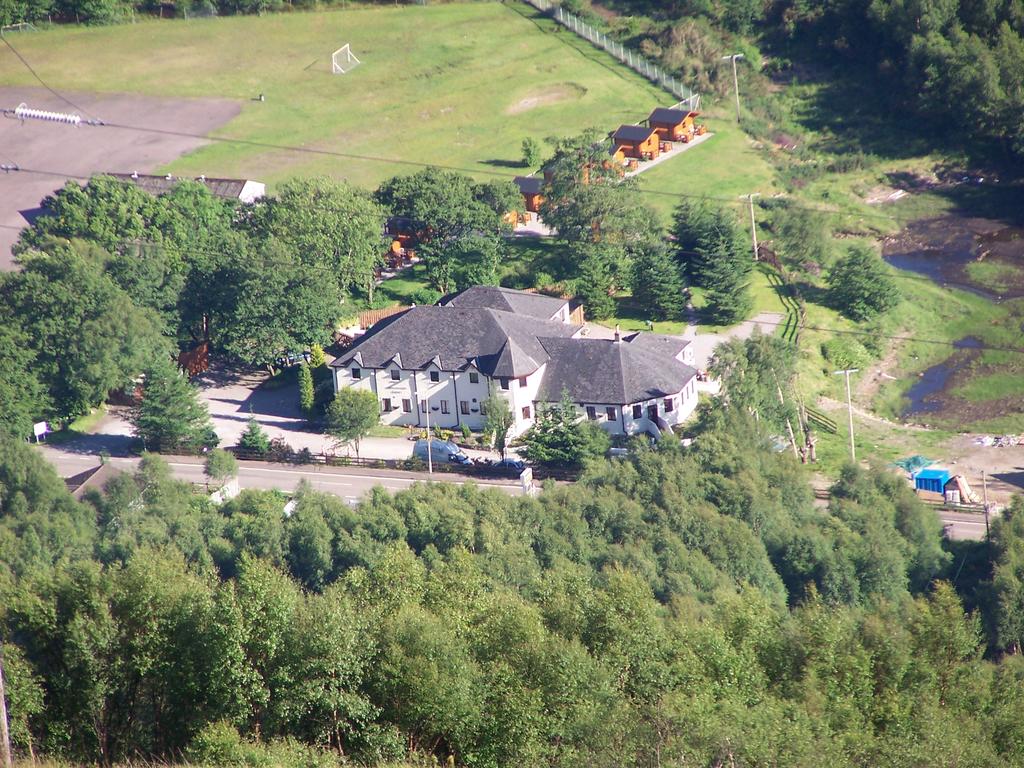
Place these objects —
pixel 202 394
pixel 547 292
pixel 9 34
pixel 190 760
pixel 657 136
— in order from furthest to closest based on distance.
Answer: pixel 9 34 < pixel 657 136 < pixel 547 292 < pixel 202 394 < pixel 190 760

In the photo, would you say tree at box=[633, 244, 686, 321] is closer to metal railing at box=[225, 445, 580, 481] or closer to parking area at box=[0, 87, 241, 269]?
metal railing at box=[225, 445, 580, 481]

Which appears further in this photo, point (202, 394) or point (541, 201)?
point (541, 201)

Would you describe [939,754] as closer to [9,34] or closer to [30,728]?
[30,728]

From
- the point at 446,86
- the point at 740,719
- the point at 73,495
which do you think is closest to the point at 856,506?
the point at 740,719

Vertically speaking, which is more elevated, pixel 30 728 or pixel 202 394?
pixel 30 728

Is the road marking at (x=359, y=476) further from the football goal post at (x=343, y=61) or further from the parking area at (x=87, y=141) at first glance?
the football goal post at (x=343, y=61)

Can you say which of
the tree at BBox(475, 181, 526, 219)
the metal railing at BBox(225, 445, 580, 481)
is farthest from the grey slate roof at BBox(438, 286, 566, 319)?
the metal railing at BBox(225, 445, 580, 481)
